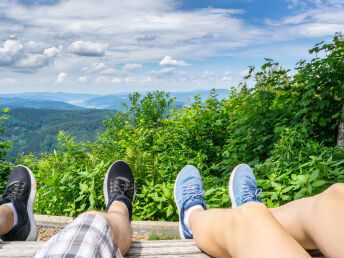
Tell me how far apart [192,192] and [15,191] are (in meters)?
1.48

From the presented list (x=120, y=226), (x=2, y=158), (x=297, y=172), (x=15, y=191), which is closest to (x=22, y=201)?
(x=15, y=191)

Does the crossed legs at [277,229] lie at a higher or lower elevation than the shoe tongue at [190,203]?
higher

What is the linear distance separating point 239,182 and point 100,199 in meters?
1.76

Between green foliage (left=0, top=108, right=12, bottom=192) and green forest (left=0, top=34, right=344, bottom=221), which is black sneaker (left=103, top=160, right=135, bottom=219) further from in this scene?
green foliage (left=0, top=108, right=12, bottom=192)

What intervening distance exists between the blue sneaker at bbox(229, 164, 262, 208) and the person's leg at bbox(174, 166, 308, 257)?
1.03 feet

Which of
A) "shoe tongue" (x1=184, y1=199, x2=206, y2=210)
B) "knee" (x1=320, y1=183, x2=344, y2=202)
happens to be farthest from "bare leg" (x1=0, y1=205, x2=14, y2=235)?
"knee" (x1=320, y1=183, x2=344, y2=202)

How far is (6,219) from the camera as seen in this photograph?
1.71m

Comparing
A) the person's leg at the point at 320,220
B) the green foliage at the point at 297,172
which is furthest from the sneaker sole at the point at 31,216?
the green foliage at the point at 297,172

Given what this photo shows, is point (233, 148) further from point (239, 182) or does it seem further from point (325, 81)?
point (239, 182)

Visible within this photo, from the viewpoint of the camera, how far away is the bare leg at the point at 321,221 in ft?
3.61

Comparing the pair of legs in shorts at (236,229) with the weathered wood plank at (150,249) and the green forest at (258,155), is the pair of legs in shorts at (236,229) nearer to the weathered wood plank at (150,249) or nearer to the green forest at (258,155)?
the weathered wood plank at (150,249)

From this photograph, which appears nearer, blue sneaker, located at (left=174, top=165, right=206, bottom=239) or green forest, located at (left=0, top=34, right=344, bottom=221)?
blue sneaker, located at (left=174, top=165, right=206, bottom=239)

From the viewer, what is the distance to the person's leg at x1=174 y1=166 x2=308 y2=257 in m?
0.98

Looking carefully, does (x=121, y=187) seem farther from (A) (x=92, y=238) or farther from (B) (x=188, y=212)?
(A) (x=92, y=238)
